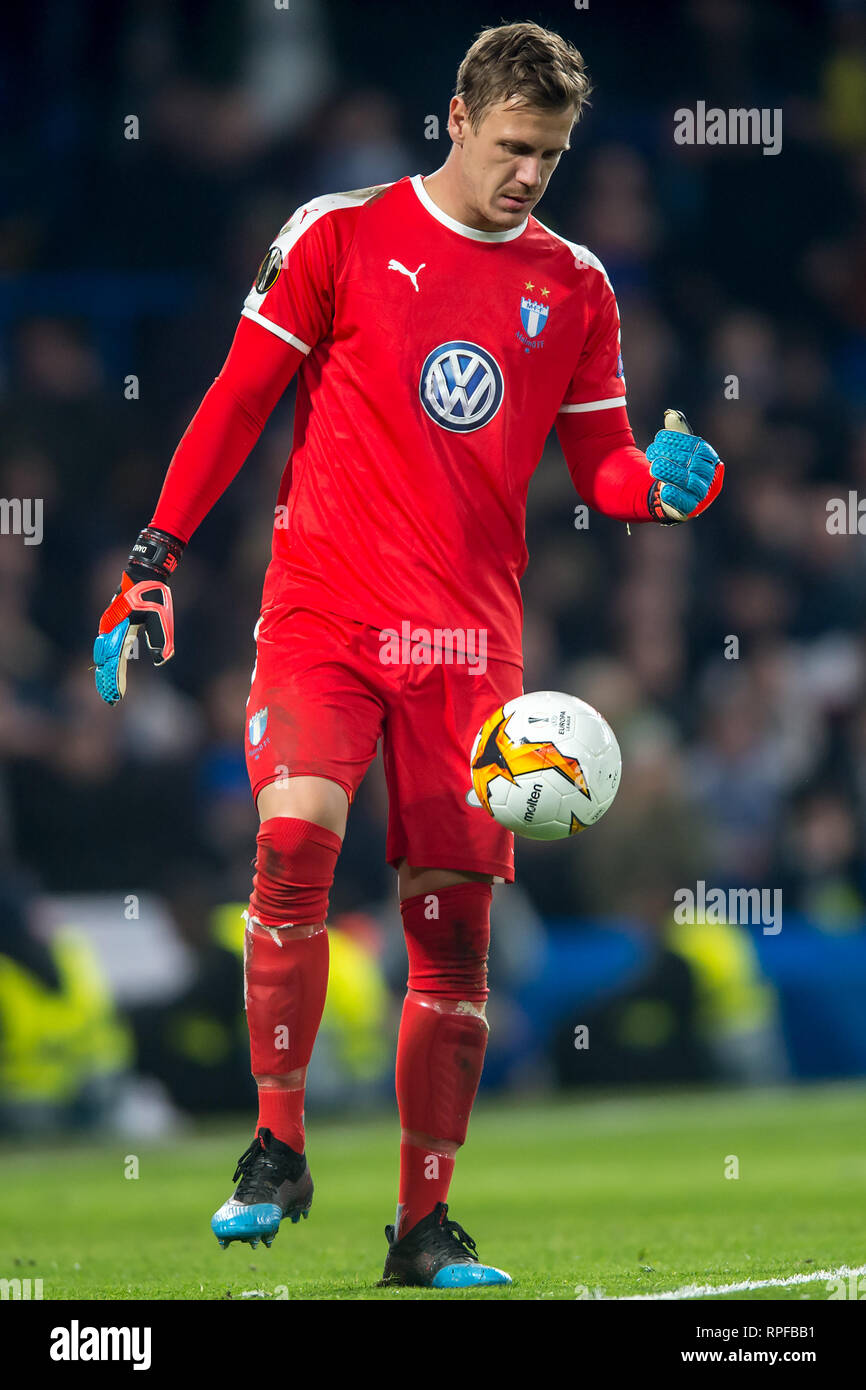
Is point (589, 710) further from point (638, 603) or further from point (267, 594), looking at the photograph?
point (638, 603)

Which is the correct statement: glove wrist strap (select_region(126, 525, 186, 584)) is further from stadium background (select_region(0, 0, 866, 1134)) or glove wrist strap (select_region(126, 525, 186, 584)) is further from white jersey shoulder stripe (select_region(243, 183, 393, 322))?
stadium background (select_region(0, 0, 866, 1134))

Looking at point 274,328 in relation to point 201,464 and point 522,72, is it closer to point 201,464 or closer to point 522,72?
point 201,464

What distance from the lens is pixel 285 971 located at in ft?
15.9

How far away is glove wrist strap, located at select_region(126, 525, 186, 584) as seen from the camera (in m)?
5.07

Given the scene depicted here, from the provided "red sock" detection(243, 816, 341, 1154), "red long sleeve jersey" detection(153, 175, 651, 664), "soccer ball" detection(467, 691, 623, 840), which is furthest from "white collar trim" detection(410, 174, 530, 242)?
"red sock" detection(243, 816, 341, 1154)

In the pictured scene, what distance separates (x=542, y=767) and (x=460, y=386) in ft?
3.22

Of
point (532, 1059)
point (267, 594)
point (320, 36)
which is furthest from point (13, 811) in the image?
point (320, 36)

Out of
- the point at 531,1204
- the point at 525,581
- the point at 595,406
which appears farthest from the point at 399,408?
the point at 525,581

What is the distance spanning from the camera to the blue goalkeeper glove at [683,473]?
5.09m

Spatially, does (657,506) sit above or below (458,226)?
below

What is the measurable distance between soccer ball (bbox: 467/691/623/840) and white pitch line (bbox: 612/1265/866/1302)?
3.45ft

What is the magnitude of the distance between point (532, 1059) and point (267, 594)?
234 inches

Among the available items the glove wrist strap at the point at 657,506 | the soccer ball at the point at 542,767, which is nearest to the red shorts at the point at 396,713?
the soccer ball at the point at 542,767

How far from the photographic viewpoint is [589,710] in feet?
16.5
